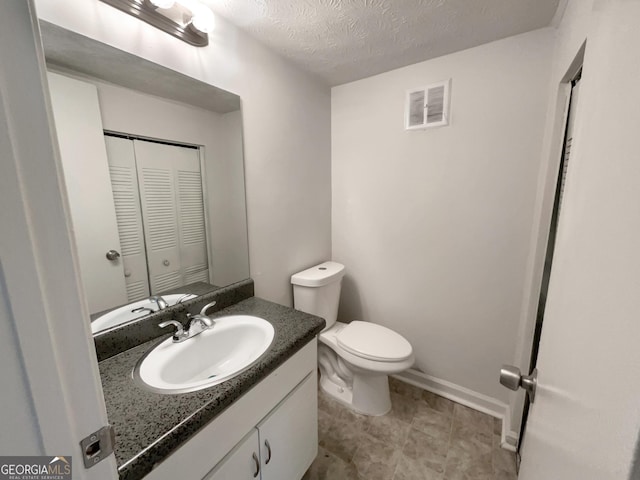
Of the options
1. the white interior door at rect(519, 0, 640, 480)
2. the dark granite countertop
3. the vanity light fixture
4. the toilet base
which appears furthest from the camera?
the toilet base

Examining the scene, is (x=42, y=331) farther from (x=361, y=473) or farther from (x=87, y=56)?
(x=361, y=473)

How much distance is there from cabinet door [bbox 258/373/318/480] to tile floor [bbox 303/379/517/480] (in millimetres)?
254

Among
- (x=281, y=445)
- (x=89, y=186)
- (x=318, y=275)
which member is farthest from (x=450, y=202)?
(x=89, y=186)

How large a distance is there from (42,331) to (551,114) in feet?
5.93

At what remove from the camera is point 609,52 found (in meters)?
0.37

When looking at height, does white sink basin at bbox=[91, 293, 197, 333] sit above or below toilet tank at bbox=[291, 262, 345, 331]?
above

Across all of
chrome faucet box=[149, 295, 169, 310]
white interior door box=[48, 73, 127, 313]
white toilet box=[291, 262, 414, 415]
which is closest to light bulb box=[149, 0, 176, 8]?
white interior door box=[48, 73, 127, 313]

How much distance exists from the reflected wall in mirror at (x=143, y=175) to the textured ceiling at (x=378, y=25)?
0.40 metres

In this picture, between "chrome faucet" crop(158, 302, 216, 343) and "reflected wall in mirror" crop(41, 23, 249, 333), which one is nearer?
"reflected wall in mirror" crop(41, 23, 249, 333)

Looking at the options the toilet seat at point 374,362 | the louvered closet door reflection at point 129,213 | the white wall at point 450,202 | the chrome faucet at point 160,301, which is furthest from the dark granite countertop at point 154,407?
the white wall at point 450,202

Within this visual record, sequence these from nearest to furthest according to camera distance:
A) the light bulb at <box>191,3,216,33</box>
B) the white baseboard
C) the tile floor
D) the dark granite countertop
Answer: the dark granite countertop → the light bulb at <box>191,3,216,33</box> → the tile floor → the white baseboard

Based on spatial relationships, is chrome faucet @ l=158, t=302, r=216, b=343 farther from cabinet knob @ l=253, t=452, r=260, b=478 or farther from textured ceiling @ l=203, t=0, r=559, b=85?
textured ceiling @ l=203, t=0, r=559, b=85

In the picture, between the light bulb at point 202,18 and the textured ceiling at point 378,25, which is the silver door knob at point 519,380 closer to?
the textured ceiling at point 378,25

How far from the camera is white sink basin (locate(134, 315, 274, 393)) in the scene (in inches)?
32.0
